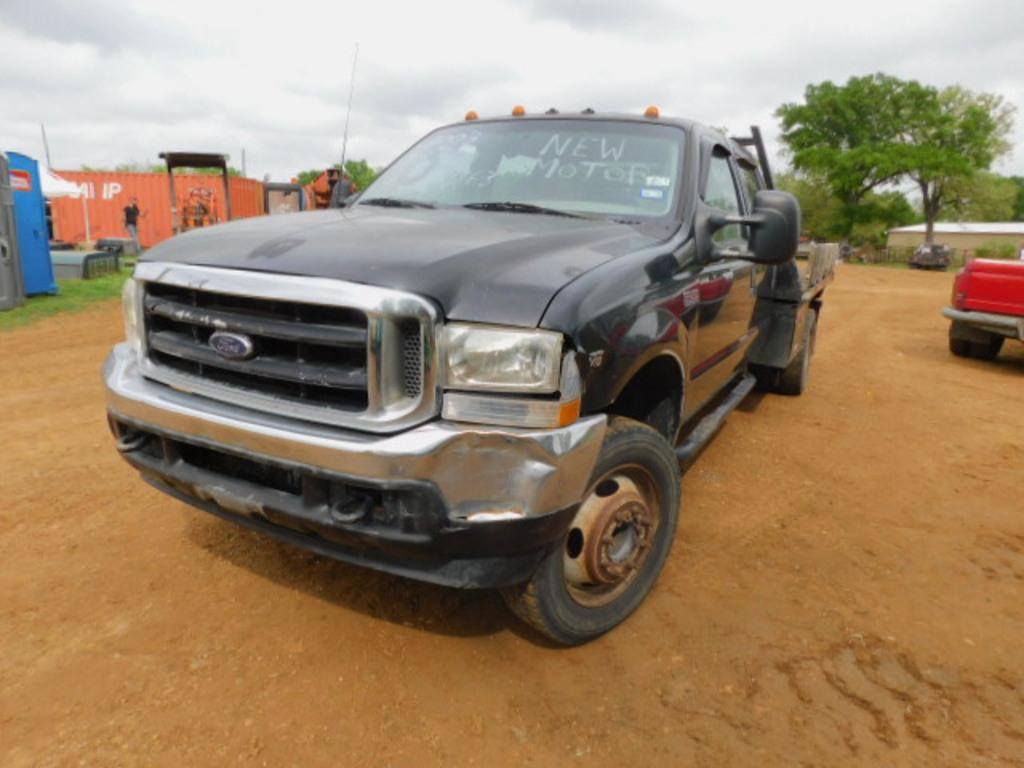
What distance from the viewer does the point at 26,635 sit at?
266cm

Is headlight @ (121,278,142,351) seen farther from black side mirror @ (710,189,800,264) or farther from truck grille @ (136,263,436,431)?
black side mirror @ (710,189,800,264)

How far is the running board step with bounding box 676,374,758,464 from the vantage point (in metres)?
3.39

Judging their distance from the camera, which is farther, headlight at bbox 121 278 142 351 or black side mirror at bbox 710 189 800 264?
black side mirror at bbox 710 189 800 264

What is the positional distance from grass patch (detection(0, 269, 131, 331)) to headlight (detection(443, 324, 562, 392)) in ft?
25.0

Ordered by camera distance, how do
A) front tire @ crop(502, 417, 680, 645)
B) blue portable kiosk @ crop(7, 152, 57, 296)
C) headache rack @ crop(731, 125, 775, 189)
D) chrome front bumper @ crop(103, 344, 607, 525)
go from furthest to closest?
blue portable kiosk @ crop(7, 152, 57, 296), headache rack @ crop(731, 125, 775, 189), front tire @ crop(502, 417, 680, 645), chrome front bumper @ crop(103, 344, 607, 525)

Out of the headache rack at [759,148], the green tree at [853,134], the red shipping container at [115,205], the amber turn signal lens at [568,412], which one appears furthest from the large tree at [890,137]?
the amber turn signal lens at [568,412]

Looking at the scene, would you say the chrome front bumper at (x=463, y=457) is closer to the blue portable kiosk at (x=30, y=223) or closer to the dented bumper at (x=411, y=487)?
the dented bumper at (x=411, y=487)

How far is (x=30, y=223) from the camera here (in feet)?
35.8

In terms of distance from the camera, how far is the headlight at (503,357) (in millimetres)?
2088

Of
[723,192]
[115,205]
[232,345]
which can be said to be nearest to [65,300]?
[232,345]

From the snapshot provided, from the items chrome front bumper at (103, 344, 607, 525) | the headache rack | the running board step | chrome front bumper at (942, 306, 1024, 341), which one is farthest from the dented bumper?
chrome front bumper at (942, 306, 1024, 341)

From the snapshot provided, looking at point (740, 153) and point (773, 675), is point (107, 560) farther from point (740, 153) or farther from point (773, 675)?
point (740, 153)

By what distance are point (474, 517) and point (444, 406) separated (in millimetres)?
333

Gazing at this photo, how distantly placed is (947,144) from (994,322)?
176 ft
